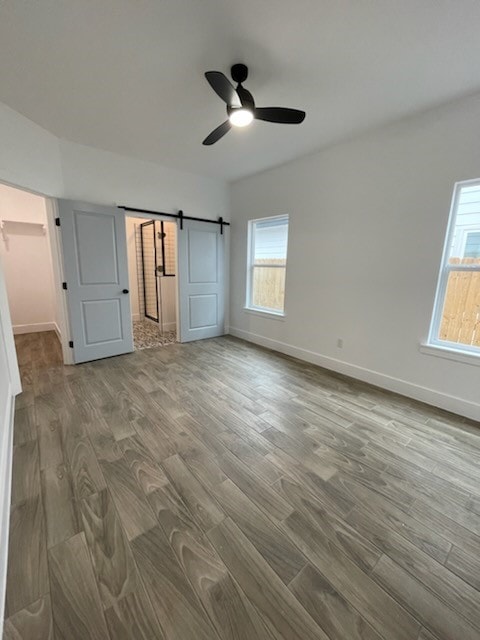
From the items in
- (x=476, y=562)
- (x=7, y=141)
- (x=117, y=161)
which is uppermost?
(x=117, y=161)

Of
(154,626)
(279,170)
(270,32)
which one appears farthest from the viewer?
(279,170)

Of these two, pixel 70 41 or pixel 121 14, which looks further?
pixel 70 41

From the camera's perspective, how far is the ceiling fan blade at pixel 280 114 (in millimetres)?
2035

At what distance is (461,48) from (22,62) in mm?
3185

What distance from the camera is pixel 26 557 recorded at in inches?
48.8

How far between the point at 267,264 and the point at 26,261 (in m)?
4.49

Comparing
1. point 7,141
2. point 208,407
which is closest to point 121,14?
point 7,141

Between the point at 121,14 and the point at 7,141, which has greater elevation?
the point at 121,14

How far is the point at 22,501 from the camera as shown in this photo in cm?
153

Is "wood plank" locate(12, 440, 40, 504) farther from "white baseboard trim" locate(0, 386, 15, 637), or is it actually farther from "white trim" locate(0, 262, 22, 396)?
"white trim" locate(0, 262, 22, 396)

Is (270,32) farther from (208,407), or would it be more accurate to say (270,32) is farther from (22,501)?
(22,501)

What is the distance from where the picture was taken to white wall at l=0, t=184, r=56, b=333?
15.1ft

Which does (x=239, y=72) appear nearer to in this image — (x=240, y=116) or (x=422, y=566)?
(x=240, y=116)

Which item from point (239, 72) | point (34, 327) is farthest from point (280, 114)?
point (34, 327)
